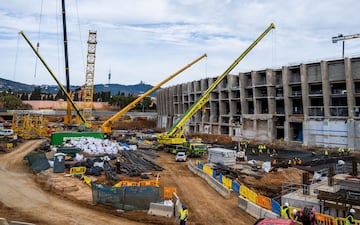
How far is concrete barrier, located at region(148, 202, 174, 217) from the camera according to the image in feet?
51.8

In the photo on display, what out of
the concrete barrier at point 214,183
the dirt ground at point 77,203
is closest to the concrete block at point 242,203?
the dirt ground at point 77,203

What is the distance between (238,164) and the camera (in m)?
34.3

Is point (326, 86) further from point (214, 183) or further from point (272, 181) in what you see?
point (214, 183)

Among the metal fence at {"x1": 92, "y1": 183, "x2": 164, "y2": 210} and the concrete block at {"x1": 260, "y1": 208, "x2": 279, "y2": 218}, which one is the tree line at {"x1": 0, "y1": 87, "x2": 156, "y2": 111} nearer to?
the metal fence at {"x1": 92, "y1": 183, "x2": 164, "y2": 210}

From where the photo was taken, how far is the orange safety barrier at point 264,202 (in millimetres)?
16448

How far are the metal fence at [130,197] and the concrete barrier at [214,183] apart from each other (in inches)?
199

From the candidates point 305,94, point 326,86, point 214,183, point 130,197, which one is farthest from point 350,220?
point 305,94

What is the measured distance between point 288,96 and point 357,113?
1184 cm

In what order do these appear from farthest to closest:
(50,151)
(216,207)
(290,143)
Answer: (290,143), (50,151), (216,207)

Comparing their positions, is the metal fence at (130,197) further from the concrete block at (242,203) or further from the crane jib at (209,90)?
the crane jib at (209,90)

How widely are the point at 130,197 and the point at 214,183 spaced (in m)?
8.16

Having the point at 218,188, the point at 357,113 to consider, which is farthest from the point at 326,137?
the point at 218,188

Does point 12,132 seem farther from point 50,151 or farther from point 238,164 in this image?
point 238,164

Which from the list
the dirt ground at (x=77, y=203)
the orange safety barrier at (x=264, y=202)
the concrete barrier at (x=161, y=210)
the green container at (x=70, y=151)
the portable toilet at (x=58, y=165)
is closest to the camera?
the dirt ground at (x=77, y=203)
